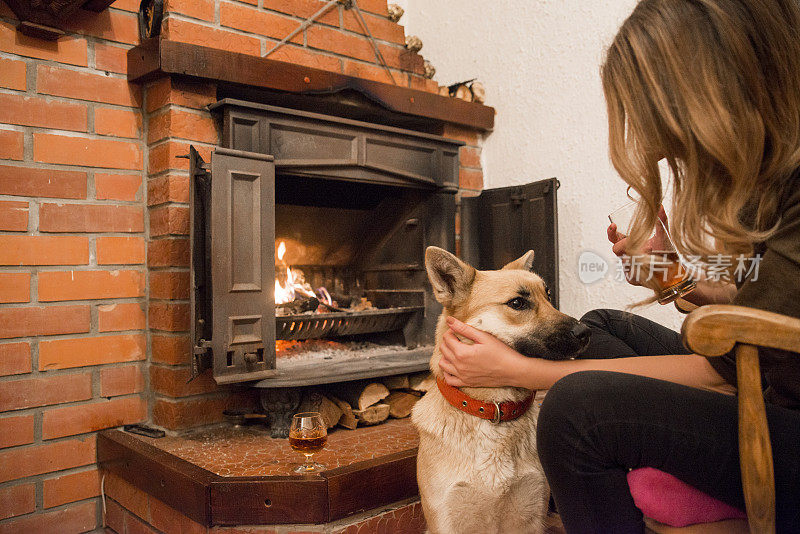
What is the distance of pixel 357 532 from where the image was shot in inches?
63.9

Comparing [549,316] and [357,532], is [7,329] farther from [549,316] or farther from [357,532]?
[549,316]

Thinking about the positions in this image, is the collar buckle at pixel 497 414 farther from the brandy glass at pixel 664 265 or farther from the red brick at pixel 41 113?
the red brick at pixel 41 113

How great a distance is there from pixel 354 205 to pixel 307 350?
2.47 ft

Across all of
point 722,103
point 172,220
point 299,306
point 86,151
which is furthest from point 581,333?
point 86,151

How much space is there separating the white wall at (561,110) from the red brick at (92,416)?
1.88 metres

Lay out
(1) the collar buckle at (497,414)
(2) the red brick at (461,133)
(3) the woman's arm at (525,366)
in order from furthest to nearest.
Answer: (2) the red brick at (461,133)
(1) the collar buckle at (497,414)
(3) the woman's arm at (525,366)

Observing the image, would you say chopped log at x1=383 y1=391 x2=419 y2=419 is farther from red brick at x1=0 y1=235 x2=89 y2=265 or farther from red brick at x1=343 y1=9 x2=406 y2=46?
red brick at x1=343 y1=9 x2=406 y2=46

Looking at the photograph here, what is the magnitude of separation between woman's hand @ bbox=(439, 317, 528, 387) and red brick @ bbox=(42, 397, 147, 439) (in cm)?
136

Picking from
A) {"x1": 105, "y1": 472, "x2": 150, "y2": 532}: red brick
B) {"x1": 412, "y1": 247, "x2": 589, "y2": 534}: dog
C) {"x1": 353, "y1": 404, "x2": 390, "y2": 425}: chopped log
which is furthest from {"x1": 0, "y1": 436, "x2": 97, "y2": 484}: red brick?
{"x1": 412, "y1": 247, "x2": 589, "y2": 534}: dog

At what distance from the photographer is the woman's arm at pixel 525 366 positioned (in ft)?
3.59

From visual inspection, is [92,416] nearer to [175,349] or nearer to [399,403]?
[175,349]

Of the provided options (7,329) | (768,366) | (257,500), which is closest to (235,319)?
(257,500)

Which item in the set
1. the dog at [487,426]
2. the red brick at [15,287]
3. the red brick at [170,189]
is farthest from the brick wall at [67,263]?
the dog at [487,426]

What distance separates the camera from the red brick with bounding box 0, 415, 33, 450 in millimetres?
1876
